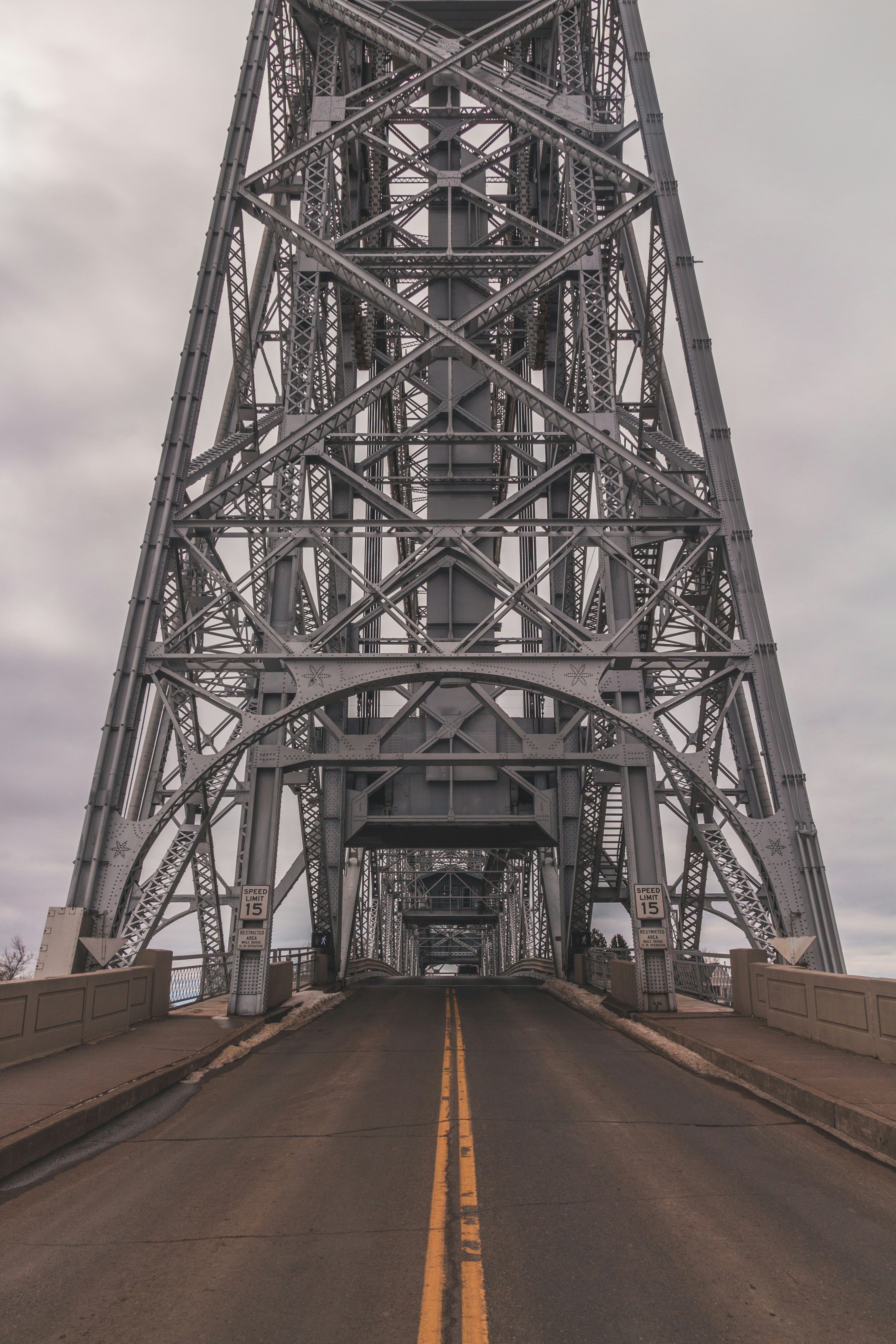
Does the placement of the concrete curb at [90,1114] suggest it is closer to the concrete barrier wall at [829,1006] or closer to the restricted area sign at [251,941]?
the restricted area sign at [251,941]

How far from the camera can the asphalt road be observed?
160 inches

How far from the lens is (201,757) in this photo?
51.9ft

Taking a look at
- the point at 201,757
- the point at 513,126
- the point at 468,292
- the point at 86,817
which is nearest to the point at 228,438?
the point at 201,757

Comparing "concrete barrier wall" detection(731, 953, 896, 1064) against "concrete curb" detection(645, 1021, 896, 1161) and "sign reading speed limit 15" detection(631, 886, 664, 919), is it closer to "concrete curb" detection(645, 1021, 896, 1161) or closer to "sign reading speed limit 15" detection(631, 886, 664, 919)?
"concrete curb" detection(645, 1021, 896, 1161)

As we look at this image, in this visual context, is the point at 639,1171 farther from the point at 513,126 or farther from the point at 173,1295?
the point at 513,126

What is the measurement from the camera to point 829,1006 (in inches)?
432

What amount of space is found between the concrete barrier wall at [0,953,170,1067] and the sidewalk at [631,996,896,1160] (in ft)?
27.5

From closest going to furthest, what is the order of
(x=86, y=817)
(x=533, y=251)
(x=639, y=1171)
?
(x=639, y=1171) < (x=86, y=817) < (x=533, y=251)

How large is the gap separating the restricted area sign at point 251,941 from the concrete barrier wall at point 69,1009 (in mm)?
1871

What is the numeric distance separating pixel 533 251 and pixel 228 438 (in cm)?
929

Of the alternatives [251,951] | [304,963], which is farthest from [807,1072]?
[304,963]

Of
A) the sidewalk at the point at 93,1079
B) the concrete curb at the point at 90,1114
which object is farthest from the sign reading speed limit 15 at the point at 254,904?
the concrete curb at the point at 90,1114

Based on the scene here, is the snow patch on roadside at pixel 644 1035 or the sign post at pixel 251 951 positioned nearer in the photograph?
the snow patch on roadside at pixel 644 1035

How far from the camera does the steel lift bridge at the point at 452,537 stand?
52.7ft
